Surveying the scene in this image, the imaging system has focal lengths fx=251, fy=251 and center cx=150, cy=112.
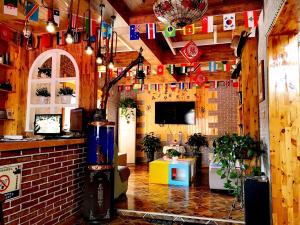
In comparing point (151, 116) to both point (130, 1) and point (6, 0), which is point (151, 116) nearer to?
point (130, 1)

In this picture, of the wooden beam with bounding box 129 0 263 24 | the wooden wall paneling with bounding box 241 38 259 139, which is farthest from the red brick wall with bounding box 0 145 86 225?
the wooden beam with bounding box 129 0 263 24

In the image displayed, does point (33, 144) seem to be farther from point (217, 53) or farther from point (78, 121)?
point (217, 53)

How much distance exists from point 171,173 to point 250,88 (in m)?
2.53

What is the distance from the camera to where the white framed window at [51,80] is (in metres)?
3.82

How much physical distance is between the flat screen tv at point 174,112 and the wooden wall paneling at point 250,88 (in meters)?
4.34

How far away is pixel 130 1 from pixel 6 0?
5.03 ft

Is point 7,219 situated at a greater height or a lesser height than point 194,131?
lesser

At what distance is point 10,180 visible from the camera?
228 cm

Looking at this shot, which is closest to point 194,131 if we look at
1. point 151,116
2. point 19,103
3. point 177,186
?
point 151,116

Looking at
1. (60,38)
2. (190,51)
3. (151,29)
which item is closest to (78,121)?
(60,38)

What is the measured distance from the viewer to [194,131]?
8.41 metres

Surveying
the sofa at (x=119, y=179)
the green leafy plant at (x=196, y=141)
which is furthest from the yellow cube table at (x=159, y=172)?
the green leafy plant at (x=196, y=141)

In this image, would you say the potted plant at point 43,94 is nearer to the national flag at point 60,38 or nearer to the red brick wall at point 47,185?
the national flag at point 60,38

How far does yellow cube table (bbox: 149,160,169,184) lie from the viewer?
5383 mm
